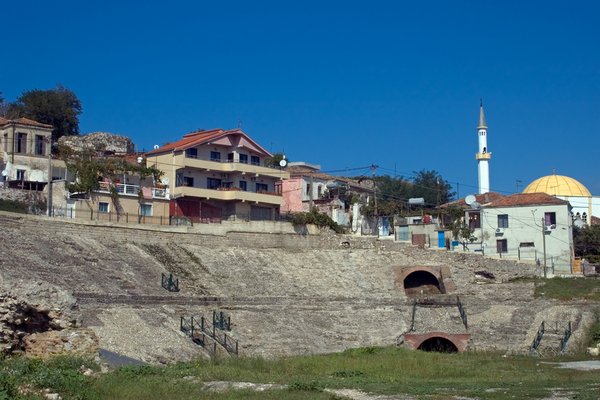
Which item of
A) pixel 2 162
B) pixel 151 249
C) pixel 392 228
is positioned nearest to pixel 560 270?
pixel 392 228

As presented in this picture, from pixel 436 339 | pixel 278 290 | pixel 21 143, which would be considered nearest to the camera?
pixel 436 339

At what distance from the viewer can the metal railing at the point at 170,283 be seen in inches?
1986

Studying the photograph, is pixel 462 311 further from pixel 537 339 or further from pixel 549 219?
pixel 549 219

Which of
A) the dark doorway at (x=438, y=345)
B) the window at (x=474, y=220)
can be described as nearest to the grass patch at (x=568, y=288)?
the dark doorway at (x=438, y=345)

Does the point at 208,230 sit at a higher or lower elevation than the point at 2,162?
lower

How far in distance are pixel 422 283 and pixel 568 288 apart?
9.78 meters

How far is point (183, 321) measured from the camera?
147ft

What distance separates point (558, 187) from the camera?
309 feet

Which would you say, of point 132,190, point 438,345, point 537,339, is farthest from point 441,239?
point 132,190

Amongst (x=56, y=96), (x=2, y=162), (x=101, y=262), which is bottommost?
(x=101, y=262)

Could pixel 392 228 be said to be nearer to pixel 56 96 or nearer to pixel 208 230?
pixel 208 230

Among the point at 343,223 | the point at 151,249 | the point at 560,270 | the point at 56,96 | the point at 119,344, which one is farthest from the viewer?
the point at 56,96

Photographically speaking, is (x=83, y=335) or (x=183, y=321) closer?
(x=83, y=335)

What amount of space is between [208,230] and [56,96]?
2870 centimetres
